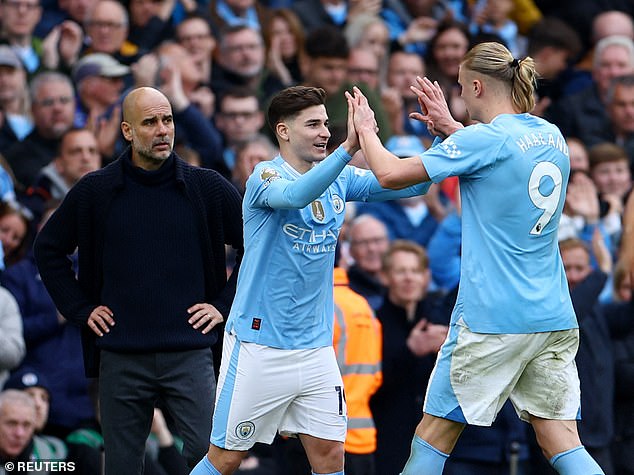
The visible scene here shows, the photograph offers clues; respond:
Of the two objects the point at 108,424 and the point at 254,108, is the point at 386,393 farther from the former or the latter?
the point at 254,108

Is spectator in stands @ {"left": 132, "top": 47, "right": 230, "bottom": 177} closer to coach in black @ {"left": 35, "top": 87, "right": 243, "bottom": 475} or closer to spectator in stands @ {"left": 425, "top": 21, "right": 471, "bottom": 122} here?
spectator in stands @ {"left": 425, "top": 21, "right": 471, "bottom": 122}

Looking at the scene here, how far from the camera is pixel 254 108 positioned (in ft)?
43.3

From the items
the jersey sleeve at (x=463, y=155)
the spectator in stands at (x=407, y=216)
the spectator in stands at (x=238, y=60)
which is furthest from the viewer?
the spectator in stands at (x=238, y=60)

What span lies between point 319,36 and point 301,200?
7.15 meters

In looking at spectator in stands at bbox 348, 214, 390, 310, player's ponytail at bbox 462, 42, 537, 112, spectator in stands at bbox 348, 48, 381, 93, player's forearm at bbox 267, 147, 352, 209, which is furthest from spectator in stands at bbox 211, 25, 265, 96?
player's ponytail at bbox 462, 42, 537, 112

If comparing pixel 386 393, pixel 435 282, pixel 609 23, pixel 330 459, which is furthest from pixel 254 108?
pixel 330 459

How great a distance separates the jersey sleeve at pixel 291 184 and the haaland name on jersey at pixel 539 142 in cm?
84

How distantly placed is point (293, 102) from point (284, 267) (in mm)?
863

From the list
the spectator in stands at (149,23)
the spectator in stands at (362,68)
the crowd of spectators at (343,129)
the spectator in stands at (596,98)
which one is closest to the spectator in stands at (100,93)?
the crowd of spectators at (343,129)

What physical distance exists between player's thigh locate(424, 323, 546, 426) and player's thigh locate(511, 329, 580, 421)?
71 mm

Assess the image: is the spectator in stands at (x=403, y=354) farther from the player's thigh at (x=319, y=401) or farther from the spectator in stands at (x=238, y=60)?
the spectator in stands at (x=238, y=60)

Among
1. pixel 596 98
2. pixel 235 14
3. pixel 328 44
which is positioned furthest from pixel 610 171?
pixel 235 14

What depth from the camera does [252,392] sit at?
24.6 ft

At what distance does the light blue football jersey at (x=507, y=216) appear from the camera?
276 inches
